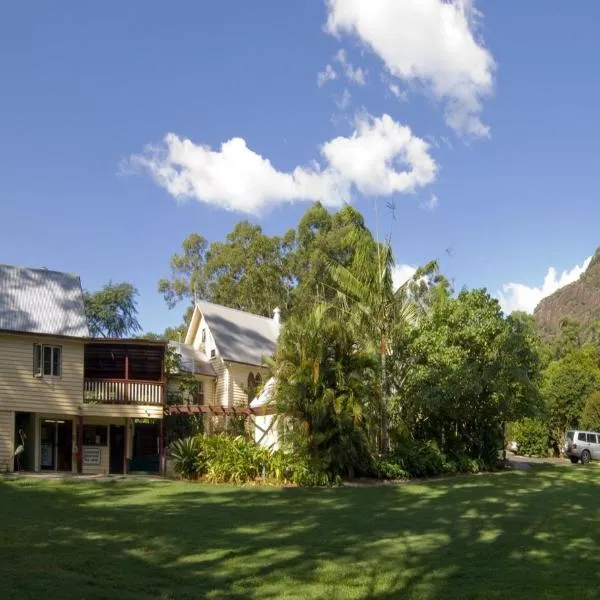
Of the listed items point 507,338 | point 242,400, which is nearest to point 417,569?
point 507,338

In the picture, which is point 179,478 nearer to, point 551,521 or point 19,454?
point 19,454

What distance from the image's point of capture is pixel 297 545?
11.3 metres

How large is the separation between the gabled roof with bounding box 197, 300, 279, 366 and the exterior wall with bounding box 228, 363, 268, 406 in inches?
17.7

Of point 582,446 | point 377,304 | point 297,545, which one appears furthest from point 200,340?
point 297,545

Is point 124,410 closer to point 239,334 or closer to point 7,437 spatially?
point 7,437


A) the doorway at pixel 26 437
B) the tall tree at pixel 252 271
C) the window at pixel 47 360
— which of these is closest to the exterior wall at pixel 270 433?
the window at pixel 47 360

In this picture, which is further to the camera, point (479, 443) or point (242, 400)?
point (242, 400)

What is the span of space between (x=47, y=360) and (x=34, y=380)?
0.83 meters

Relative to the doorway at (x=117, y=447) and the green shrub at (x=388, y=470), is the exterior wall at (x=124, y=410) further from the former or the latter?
the green shrub at (x=388, y=470)

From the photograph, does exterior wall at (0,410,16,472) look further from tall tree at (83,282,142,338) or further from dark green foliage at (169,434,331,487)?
tall tree at (83,282,142,338)

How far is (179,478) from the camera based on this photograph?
24234mm

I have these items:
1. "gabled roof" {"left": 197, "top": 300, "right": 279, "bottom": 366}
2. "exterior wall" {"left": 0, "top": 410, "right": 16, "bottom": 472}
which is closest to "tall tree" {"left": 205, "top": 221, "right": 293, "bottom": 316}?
"gabled roof" {"left": 197, "top": 300, "right": 279, "bottom": 366}

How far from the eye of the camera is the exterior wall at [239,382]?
36.8 meters

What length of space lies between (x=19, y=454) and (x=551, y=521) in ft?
63.6
